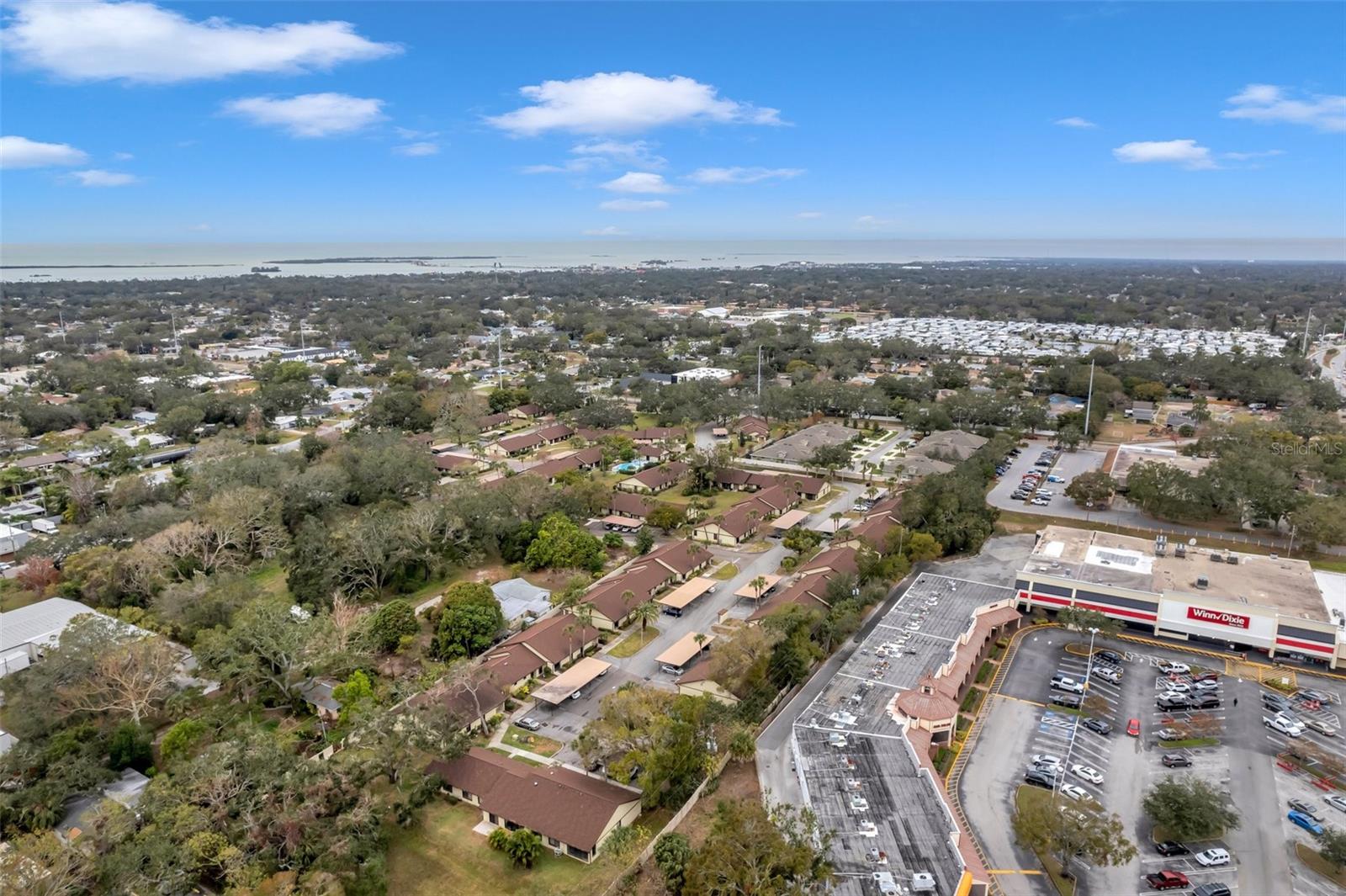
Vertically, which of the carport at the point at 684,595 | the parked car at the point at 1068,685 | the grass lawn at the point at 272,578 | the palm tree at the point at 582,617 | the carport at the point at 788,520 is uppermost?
the palm tree at the point at 582,617

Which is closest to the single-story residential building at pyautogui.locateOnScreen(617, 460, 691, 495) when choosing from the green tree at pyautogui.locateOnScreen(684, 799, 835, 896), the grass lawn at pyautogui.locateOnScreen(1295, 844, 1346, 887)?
the green tree at pyautogui.locateOnScreen(684, 799, 835, 896)

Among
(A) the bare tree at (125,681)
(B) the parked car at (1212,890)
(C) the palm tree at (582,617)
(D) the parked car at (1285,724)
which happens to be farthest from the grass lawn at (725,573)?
(A) the bare tree at (125,681)

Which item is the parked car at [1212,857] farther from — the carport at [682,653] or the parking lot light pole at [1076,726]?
the carport at [682,653]

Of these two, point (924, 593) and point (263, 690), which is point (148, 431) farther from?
point (924, 593)

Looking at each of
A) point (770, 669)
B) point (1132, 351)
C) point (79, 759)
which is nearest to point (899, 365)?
point (1132, 351)

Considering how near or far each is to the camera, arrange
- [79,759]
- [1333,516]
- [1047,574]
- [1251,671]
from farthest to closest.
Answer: [1333,516] < [1047,574] < [1251,671] < [79,759]

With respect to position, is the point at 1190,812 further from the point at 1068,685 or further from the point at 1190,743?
the point at 1068,685
